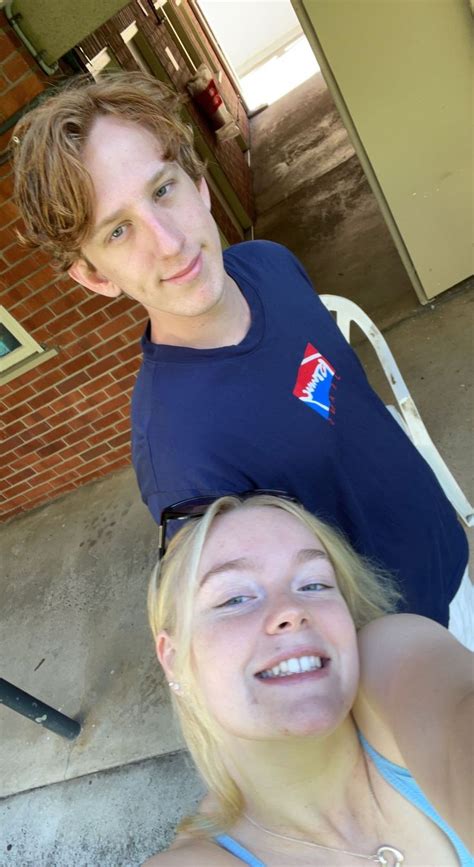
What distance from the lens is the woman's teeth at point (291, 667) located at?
1000 millimetres

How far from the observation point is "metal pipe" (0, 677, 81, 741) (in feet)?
7.12

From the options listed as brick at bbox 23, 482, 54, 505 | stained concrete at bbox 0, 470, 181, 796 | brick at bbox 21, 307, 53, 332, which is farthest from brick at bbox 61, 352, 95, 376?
brick at bbox 23, 482, 54, 505

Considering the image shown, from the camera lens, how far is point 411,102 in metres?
2.87

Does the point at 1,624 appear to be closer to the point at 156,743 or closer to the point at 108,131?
the point at 156,743

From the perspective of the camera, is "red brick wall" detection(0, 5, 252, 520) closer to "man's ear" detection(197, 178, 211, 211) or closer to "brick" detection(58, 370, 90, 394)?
"brick" detection(58, 370, 90, 394)

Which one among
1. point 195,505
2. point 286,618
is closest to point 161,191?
point 195,505

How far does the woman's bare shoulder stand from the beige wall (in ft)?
9.86

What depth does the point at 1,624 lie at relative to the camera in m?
3.34

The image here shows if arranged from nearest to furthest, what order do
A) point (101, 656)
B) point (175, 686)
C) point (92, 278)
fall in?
point (175, 686), point (92, 278), point (101, 656)

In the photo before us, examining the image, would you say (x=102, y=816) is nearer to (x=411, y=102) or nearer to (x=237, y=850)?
(x=237, y=850)

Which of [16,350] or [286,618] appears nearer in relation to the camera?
[286,618]

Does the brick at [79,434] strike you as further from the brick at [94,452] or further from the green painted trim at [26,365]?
the green painted trim at [26,365]

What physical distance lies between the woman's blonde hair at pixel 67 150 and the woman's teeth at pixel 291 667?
94 cm

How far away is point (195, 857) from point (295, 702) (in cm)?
32
